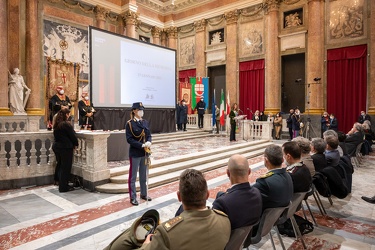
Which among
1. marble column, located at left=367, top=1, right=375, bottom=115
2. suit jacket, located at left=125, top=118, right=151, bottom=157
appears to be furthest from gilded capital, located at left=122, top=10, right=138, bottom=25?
suit jacket, located at left=125, top=118, right=151, bottom=157

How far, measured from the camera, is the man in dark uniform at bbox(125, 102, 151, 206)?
3945 mm

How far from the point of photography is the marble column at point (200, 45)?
16016 millimetres

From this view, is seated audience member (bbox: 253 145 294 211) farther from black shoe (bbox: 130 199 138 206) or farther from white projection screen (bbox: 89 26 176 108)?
white projection screen (bbox: 89 26 176 108)

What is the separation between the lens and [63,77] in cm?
1188

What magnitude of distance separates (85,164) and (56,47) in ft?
29.7

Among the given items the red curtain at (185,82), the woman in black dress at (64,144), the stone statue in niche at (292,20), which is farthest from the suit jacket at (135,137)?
the stone statue in niche at (292,20)

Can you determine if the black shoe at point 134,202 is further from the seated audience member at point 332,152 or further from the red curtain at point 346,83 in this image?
the red curtain at point 346,83

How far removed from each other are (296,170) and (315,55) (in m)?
11.2

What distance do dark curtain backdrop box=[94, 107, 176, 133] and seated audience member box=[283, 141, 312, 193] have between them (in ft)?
22.7

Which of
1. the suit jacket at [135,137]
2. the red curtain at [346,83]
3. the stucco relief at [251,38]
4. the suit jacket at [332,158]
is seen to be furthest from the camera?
the stucco relief at [251,38]

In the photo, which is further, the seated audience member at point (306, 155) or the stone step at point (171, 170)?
the stone step at point (171, 170)

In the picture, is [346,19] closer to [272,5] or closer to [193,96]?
[272,5]

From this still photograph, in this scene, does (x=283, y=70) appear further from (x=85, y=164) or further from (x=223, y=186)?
(x=85, y=164)

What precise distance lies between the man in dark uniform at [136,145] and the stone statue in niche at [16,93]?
8376 mm
